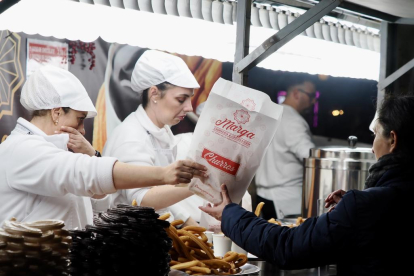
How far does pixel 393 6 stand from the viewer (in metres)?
4.57

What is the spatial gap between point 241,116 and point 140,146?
4.76ft

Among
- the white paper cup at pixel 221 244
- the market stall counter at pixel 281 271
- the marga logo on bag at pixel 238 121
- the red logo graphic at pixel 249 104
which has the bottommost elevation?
the market stall counter at pixel 281 271

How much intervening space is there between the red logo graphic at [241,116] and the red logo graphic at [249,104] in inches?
0.8

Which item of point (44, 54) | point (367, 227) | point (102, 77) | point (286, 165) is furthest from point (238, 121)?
point (286, 165)

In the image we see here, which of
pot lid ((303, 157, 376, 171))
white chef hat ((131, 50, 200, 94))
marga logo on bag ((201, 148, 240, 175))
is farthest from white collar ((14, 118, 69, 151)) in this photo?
pot lid ((303, 157, 376, 171))

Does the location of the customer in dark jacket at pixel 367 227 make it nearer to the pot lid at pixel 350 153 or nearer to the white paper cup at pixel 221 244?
the white paper cup at pixel 221 244

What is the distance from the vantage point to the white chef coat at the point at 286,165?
597 cm

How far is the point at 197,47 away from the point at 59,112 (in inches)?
82.5

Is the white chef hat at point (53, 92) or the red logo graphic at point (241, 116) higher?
the white chef hat at point (53, 92)

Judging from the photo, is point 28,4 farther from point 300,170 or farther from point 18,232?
point 300,170

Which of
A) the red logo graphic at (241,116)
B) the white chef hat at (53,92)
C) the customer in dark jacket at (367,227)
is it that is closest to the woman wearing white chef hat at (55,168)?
the white chef hat at (53,92)

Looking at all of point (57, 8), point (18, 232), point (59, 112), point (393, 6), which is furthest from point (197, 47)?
point (18, 232)

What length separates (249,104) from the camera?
2123mm

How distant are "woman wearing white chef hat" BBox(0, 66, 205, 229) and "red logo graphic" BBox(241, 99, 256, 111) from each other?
27 cm
